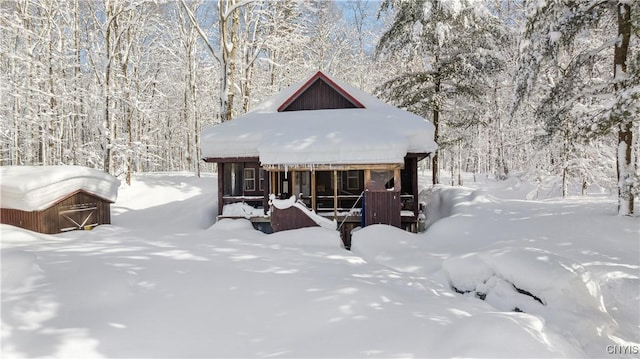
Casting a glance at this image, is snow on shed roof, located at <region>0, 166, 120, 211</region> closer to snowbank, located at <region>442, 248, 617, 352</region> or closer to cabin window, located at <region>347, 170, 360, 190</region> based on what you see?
cabin window, located at <region>347, 170, 360, 190</region>

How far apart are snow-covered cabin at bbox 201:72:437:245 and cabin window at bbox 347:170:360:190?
5 centimetres

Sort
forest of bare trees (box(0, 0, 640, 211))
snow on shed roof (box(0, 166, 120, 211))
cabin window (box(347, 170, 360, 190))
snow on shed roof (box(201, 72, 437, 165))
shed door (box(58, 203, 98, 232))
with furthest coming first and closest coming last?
cabin window (box(347, 170, 360, 190)) < snow on shed roof (box(201, 72, 437, 165)) < shed door (box(58, 203, 98, 232)) < snow on shed roof (box(0, 166, 120, 211)) < forest of bare trees (box(0, 0, 640, 211))

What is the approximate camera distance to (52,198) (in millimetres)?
12359

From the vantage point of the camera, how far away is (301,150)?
13211 millimetres

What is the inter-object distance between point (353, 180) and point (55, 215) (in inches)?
493

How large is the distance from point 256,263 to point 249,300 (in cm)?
225

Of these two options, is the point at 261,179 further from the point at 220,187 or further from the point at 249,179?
the point at 220,187

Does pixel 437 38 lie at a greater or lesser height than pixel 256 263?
greater

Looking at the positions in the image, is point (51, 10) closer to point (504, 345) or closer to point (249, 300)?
point (249, 300)

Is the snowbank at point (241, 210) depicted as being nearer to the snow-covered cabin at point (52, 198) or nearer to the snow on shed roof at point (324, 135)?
the snow on shed roof at point (324, 135)

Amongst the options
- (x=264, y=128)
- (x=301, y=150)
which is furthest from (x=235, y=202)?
(x=301, y=150)

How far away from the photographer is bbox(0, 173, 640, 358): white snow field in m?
4.88

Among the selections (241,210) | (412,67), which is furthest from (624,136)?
(412,67)

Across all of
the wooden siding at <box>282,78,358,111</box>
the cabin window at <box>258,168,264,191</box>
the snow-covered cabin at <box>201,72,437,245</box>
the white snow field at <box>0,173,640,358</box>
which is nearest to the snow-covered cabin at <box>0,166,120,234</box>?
the white snow field at <box>0,173,640,358</box>
